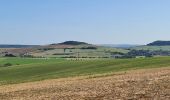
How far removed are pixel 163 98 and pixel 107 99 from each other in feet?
10.9

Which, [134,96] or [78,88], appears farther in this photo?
[78,88]

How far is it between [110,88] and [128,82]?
9.57ft

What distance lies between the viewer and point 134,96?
81.3ft

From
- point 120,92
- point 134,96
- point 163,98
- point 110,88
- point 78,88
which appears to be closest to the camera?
point 163,98

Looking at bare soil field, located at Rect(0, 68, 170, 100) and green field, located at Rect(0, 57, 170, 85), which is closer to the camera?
bare soil field, located at Rect(0, 68, 170, 100)

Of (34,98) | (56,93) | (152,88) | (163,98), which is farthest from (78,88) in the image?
(163,98)

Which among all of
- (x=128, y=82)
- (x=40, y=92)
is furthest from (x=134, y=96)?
(x=40, y=92)

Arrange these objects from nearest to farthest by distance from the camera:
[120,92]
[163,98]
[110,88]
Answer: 1. [163,98]
2. [120,92]
3. [110,88]

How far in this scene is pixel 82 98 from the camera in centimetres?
2620

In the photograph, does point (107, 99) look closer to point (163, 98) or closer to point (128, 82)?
point (163, 98)

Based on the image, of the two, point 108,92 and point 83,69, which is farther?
point 83,69

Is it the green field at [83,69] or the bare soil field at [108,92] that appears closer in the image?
the bare soil field at [108,92]

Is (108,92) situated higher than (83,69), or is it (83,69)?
(108,92)

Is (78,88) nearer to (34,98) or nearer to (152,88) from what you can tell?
(34,98)
